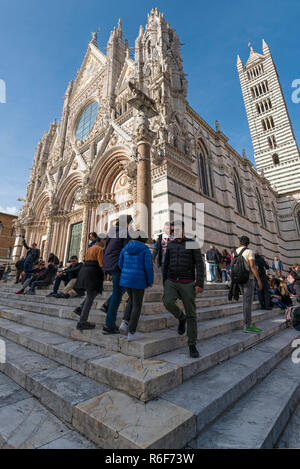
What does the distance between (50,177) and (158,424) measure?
815 inches

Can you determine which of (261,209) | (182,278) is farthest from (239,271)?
(261,209)

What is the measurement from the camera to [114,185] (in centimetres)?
1320

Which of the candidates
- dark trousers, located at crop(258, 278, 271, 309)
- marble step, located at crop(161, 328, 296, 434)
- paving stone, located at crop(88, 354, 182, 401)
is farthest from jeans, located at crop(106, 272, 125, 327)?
dark trousers, located at crop(258, 278, 271, 309)

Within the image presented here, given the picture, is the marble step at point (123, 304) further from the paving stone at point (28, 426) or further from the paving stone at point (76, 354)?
the paving stone at point (28, 426)

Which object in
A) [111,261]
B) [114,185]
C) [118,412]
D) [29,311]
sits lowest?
[118,412]

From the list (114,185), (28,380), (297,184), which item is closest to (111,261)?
(28,380)

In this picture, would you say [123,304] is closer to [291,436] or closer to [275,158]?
[291,436]

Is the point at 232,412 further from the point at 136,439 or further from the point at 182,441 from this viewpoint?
the point at 136,439

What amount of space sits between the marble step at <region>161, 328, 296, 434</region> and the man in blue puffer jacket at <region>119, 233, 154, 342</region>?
829 millimetres

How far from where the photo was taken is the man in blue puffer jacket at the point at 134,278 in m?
2.59

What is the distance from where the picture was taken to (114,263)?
125 inches

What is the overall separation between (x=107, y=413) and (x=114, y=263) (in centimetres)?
189

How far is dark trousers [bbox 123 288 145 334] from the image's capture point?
2553 millimetres

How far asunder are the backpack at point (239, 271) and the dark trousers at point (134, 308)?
2.04 meters
